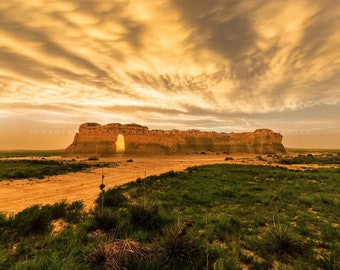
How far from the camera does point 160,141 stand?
3152 inches

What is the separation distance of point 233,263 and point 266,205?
676 cm

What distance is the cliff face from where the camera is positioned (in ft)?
241

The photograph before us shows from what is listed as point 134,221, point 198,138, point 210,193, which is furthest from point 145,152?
point 134,221

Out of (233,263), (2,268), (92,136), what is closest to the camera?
(2,268)

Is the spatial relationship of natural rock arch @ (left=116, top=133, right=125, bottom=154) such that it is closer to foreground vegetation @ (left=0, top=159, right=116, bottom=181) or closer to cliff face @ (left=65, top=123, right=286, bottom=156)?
cliff face @ (left=65, top=123, right=286, bottom=156)

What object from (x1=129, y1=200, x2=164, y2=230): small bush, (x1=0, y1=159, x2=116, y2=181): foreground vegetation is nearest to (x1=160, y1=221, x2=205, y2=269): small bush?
(x1=129, y1=200, x2=164, y2=230): small bush

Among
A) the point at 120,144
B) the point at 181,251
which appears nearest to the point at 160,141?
the point at 120,144

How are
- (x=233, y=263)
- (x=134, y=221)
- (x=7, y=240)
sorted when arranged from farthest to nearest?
(x=134, y=221)
(x=7, y=240)
(x=233, y=263)

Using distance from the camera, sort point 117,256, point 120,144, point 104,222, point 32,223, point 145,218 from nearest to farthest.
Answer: point 117,256, point 104,222, point 32,223, point 145,218, point 120,144

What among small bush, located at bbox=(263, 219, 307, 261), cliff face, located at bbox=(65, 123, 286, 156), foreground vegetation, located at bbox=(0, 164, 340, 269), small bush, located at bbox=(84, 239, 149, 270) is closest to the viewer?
small bush, located at bbox=(84, 239, 149, 270)

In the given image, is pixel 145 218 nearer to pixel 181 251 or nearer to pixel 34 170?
pixel 181 251

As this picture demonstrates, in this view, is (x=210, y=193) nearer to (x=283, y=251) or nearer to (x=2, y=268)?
(x=283, y=251)

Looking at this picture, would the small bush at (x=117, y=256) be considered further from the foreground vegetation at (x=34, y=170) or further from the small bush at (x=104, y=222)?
the foreground vegetation at (x=34, y=170)

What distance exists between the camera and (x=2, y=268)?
14.4 ft
